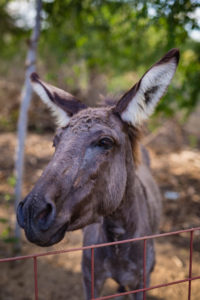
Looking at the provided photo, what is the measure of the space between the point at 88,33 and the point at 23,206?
467cm

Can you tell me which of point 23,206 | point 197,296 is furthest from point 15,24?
point 197,296

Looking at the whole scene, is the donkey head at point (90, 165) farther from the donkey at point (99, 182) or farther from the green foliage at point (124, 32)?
the green foliage at point (124, 32)

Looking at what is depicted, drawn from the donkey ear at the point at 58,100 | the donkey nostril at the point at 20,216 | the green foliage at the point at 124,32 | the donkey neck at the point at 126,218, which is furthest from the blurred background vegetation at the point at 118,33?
the donkey nostril at the point at 20,216

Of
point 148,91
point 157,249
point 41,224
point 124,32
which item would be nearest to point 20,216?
point 41,224

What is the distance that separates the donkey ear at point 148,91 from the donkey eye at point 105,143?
37 centimetres

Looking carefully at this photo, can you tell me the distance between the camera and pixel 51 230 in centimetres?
158

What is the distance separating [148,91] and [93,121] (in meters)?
0.56

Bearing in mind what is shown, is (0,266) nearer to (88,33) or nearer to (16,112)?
(88,33)

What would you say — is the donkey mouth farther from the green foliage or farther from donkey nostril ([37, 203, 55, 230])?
the green foliage

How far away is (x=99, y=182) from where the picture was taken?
6.37 ft

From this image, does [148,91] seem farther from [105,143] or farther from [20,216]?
[20,216]

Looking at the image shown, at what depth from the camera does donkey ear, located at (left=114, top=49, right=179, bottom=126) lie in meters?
1.90

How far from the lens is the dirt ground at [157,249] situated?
3855mm

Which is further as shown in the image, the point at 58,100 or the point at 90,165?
the point at 58,100
